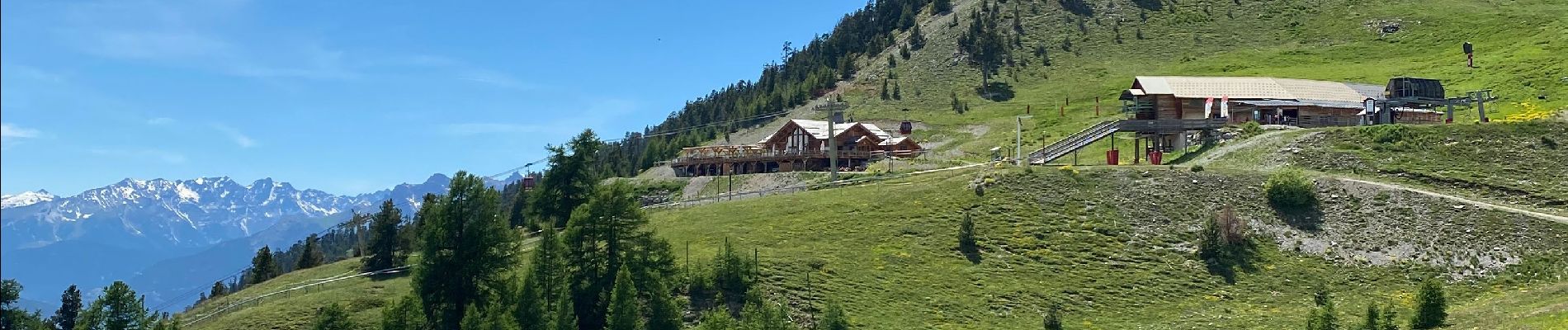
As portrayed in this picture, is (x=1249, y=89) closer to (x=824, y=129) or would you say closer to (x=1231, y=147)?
(x=1231, y=147)

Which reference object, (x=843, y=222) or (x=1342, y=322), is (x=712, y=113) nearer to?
(x=843, y=222)

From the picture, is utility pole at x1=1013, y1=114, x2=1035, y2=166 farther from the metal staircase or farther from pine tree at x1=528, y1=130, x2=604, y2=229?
pine tree at x1=528, y1=130, x2=604, y2=229

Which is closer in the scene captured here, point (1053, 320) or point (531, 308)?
point (1053, 320)

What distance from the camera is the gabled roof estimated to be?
10094 centimetres

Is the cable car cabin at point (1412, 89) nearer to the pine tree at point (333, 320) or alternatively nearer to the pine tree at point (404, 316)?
the pine tree at point (404, 316)

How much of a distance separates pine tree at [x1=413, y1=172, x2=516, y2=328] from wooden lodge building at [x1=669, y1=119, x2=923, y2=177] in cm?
4489

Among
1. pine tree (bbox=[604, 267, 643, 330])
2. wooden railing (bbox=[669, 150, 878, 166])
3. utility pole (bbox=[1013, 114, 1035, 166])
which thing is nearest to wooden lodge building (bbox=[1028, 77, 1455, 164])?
utility pole (bbox=[1013, 114, 1035, 166])

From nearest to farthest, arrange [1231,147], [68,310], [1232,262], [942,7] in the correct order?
1. [1232,262]
2. [68,310]
3. [1231,147]
4. [942,7]

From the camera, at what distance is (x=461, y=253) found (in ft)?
208

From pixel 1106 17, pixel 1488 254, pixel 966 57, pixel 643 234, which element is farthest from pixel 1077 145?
pixel 1106 17

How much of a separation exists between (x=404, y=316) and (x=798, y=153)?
5762 centimetres

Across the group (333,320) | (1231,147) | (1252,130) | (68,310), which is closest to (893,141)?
(1252,130)

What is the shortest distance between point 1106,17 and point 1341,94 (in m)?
71.7

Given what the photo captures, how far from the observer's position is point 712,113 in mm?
181875
